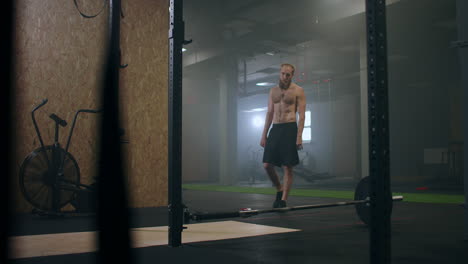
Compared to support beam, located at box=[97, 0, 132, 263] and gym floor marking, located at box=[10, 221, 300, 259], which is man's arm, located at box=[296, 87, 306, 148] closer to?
gym floor marking, located at box=[10, 221, 300, 259]

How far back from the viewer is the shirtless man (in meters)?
5.08

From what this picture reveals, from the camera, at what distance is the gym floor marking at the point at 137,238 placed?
111 inches

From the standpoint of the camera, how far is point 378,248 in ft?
6.00

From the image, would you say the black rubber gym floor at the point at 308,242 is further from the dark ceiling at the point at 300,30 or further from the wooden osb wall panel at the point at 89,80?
the dark ceiling at the point at 300,30

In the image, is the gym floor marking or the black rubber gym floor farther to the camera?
the gym floor marking

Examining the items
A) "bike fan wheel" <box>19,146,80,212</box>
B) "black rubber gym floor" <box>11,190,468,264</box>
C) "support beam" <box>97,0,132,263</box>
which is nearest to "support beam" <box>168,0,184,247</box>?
"black rubber gym floor" <box>11,190,468,264</box>

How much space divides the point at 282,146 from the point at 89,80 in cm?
253

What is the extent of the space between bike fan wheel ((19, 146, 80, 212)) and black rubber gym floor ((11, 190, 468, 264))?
8.2 inches

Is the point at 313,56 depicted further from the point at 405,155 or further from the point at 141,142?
the point at 141,142

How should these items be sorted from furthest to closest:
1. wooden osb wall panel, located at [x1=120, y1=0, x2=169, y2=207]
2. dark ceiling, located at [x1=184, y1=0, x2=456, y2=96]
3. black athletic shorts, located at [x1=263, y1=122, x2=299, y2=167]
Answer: dark ceiling, located at [x1=184, y1=0, x2=456, y2=96], wooden osb wall panel, located at [x1=120, y1=0, x2=169, y2=207], black athletic shorts, located at [x1=263, y1=122, x2=299, y2=167]

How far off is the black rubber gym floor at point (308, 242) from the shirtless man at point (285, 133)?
0.55 meters

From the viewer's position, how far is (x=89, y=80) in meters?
5.57

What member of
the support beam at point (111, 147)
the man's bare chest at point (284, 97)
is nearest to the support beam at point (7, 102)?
the support beam at point (111, 147)

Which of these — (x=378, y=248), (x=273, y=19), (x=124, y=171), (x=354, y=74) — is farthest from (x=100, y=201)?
(x=354, y=74)
